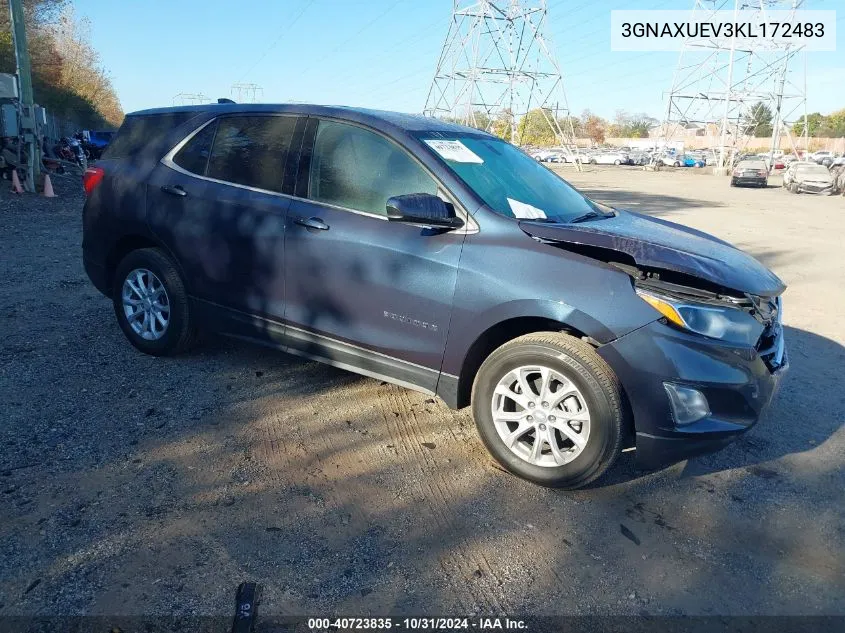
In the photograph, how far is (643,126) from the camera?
135 m

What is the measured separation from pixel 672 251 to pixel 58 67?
51.3m

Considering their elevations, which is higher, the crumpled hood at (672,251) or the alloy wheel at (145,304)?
the crumpled hood at (672,251)

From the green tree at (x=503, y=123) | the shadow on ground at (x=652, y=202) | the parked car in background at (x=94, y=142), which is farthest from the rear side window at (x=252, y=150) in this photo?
the green tree at (x=503, y=123)

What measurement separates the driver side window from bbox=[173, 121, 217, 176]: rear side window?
0.95 metres

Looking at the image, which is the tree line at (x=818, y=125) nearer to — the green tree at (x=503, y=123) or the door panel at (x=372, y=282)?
the green tree at (x=503, y=123)

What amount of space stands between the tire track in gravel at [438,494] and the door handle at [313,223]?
1.25 m

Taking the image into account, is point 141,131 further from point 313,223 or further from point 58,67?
point 58,67

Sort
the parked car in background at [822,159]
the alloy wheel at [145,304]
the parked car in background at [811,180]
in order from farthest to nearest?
the parked car in background at [822,159]
the parked car in background at [811,180]
the alloy wheel at [145,304]

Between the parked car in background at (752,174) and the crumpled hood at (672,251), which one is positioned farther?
the parked car in background at (752,174)

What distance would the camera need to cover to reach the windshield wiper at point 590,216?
403 centimetres

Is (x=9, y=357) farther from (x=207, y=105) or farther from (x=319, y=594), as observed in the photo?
(x=319, y=594)

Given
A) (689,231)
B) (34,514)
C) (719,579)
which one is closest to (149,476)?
(34,514)

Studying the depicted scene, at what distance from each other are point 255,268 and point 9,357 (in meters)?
2.14

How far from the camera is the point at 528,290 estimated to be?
331 centimetres
